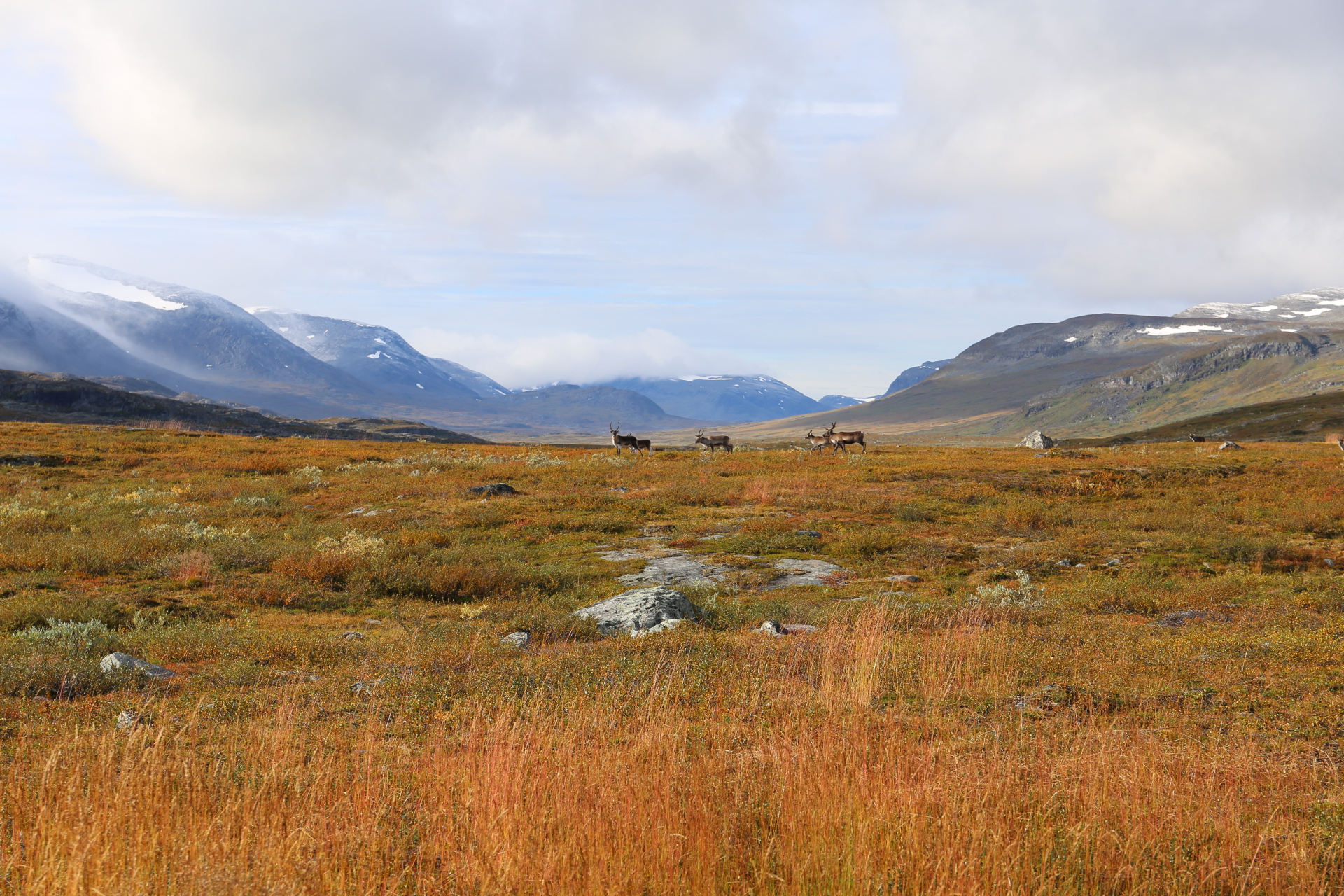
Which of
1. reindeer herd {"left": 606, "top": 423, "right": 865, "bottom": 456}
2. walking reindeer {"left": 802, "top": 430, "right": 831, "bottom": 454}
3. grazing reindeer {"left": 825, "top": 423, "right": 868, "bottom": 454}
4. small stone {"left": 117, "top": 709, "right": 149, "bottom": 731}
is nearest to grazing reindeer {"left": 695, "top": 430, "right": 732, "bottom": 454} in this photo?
reindeer herd {"left": 606, "top": 423, "right": 865, "bottom": 456}

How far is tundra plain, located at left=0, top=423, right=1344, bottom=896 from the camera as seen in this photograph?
4.25m

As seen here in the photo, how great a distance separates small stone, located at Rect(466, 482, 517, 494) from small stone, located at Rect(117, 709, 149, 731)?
20.7m

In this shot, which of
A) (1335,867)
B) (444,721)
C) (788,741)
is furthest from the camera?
(444,721)

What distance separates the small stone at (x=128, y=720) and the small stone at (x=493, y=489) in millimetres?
20712

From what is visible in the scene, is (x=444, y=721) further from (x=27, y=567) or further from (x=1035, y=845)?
(x=27, y=567)

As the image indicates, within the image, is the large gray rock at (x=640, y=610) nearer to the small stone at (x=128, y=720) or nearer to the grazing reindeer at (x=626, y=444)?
the small stone at (x=128, y=720)

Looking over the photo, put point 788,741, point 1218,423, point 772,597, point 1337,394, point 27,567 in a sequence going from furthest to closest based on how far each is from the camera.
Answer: point 1337,394 → point 1218,423 → point 27,567 → point 772,597 → point 788,741

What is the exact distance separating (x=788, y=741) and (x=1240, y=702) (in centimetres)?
537

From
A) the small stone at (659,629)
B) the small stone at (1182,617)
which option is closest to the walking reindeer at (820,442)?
the small stone at (1182,617)

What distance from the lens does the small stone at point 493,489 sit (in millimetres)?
28141

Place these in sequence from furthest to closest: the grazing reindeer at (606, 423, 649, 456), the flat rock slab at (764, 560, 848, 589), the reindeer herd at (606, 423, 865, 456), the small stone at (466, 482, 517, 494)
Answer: the reindeer herd at (606, 423, 865, 456), the grazing reindeer at (606, 423, 649, 456), the small stone at (466, 482, 517, 494), the flat rock slab at (764, 560, 848, 589)

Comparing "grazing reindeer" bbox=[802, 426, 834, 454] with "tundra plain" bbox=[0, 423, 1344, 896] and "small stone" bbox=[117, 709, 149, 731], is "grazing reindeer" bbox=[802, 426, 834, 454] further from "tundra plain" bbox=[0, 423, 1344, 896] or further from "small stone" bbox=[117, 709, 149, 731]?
"small stone" bbox=[117, 709, 149, 731]

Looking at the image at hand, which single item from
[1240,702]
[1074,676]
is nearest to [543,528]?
[1074,676]

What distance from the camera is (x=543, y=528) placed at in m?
21.7
